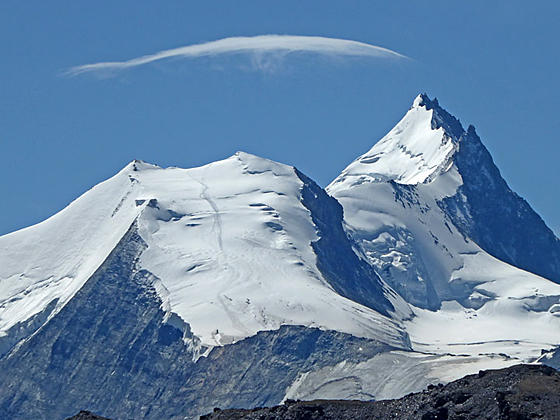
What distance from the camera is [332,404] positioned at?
17300cm

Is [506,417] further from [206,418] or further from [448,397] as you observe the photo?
[206,418]

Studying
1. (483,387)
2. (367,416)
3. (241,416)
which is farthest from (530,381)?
(241,416)

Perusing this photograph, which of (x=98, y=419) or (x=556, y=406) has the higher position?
(x=98, y=419)

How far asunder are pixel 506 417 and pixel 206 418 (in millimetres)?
34041

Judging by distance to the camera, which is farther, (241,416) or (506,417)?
(241,416)

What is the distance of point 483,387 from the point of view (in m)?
164

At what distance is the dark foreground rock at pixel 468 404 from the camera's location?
15612 centimetres

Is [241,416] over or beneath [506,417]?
over

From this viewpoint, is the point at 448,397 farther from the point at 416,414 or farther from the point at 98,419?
the point at 98,419

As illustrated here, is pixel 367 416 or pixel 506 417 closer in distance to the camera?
pixel 506 417

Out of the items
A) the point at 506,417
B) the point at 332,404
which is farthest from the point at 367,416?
the point at 506,417

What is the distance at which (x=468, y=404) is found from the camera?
161m

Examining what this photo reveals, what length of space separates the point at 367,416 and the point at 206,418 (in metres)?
17.5

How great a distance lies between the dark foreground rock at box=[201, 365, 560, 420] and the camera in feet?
512
